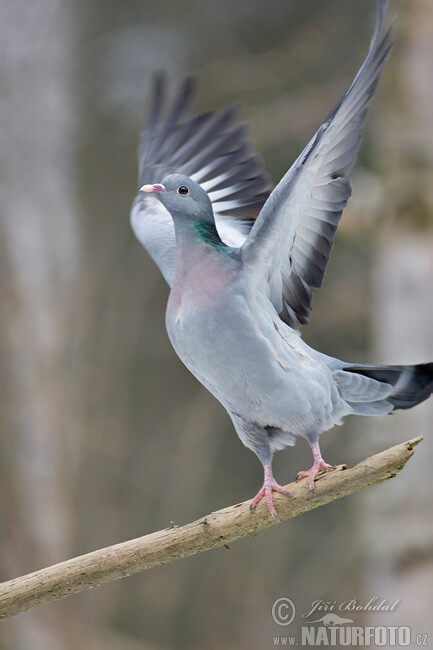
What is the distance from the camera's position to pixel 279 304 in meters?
2.45

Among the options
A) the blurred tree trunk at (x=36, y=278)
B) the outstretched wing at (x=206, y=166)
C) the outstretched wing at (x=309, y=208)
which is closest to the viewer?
the outstretched wing at (x=309, y=208)

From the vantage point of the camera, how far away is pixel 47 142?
21.6ft

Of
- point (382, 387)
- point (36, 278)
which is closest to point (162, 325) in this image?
point (36, 278)

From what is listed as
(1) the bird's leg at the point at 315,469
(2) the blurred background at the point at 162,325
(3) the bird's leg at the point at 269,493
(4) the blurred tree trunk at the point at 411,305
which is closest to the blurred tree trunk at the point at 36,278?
(2) the blurred background at the point at 162,325

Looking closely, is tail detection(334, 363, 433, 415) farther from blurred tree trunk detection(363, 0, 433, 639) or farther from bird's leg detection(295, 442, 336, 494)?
blurred tree trunk detection(363, 0, 433, 639)

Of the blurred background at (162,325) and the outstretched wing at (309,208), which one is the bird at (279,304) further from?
the blurred background at (162,325)

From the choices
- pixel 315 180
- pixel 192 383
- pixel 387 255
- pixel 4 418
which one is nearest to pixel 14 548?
pixel 4 418

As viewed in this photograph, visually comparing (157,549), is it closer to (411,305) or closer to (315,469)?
(315,469)

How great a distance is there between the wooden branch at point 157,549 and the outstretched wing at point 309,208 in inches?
21.1

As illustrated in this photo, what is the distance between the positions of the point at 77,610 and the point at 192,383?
7.83ft

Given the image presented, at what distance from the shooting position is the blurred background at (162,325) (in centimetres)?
488

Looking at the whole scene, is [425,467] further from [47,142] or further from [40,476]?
[47,142]

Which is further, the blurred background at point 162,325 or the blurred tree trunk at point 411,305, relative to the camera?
the blurred background at point 162,325

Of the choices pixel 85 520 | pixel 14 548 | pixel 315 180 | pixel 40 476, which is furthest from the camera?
pixel 85 520
